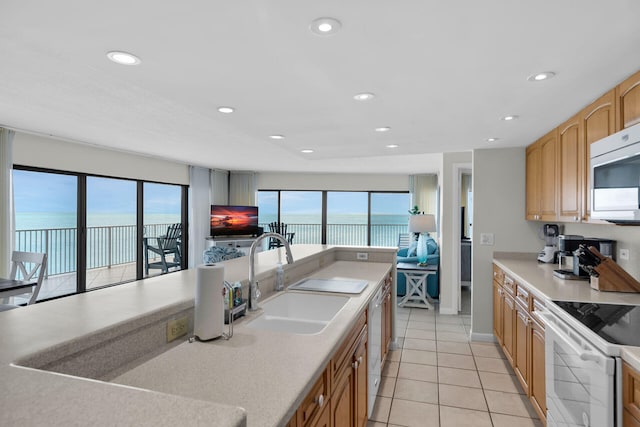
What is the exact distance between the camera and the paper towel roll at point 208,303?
4.46ft

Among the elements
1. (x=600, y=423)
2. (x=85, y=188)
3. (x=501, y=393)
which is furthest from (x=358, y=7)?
(x=85, y=188)

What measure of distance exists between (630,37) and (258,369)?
194cm

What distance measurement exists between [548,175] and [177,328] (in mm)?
3177

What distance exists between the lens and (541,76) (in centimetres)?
186

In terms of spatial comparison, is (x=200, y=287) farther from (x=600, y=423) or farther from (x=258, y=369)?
(x=600, y=423)

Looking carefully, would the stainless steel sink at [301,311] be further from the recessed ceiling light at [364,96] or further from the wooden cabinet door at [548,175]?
the wooden cabinet door at [548,175]

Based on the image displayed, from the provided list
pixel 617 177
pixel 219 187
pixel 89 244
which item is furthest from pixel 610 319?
pixel 89 244

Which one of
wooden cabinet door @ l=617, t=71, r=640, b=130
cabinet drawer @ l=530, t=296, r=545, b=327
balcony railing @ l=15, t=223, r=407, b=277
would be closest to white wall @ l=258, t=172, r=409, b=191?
balcony railing @ l=15, t=223, r=407, b=277

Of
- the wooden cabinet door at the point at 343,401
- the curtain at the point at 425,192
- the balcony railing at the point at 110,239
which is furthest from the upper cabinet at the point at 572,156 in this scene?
the balcony railing at the point at 110,239

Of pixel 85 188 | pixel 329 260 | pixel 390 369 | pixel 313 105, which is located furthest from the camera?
pixel 85 188

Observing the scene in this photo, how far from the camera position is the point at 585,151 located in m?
2.41

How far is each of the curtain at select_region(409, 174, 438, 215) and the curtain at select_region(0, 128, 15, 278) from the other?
743cm

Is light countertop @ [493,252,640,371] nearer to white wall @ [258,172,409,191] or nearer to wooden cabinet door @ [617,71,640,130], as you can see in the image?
wooden cabinet door @ [617,71,640,130]

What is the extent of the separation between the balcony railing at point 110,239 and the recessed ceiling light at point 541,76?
5653 millimetres
